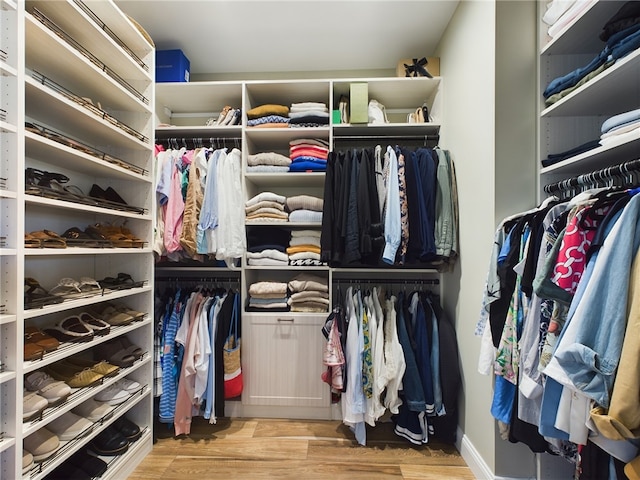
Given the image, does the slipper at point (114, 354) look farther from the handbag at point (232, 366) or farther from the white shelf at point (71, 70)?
the white shelf at point (71, 70)

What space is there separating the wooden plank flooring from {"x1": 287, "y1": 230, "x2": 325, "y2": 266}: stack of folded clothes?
109 cm

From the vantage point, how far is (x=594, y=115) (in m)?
1.32

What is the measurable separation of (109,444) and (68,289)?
2.79 ft

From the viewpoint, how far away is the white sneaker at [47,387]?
118cm

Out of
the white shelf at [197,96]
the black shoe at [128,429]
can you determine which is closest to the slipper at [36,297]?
the black shoe at [128,429]

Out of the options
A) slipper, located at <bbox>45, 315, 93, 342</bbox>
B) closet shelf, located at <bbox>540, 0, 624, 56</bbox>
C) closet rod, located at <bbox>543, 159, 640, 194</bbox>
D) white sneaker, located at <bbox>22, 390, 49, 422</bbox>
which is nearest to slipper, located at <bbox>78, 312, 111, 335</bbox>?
slipper, located at <bbox>45, 315, 93, 342</bbox>

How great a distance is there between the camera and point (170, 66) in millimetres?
2141

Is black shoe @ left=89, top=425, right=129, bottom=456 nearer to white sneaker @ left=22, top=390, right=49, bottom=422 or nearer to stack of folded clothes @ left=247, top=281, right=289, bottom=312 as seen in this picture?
white sneaker @ left=22, top=390, right=49, bottom=422

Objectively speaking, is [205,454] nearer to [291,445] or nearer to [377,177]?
[291,445]

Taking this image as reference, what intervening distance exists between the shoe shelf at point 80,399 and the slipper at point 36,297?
1.34 ft

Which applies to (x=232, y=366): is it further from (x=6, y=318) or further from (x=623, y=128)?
(x=623, y=128)

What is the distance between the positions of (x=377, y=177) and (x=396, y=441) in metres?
1.64

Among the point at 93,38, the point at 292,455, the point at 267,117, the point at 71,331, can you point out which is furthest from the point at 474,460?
the point at 93,38

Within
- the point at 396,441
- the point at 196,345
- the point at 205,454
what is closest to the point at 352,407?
the point at 396,441
